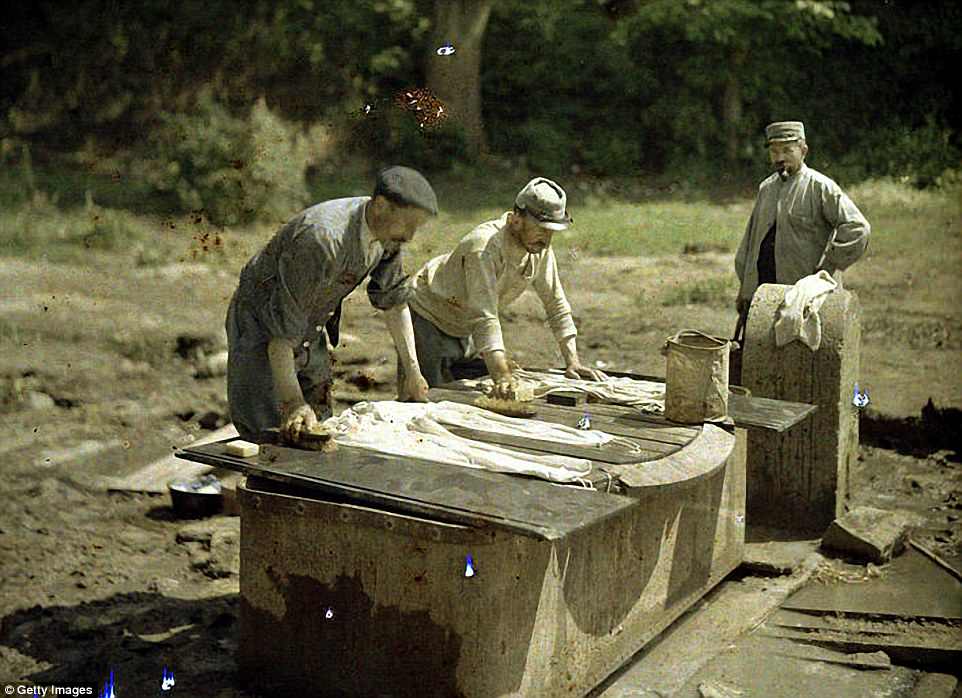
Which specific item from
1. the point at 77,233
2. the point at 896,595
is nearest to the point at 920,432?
the point at 896,595

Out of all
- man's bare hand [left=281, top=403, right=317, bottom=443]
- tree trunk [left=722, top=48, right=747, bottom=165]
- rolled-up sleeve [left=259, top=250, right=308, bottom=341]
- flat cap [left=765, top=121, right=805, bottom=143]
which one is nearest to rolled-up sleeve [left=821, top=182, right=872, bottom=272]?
flat cap [left=765, top=121, right=805, bottom=143]

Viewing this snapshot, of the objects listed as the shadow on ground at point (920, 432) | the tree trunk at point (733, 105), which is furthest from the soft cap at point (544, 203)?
the tree trunk at point (733, 105)

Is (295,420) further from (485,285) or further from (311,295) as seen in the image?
(485,285)

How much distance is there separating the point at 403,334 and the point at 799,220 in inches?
106

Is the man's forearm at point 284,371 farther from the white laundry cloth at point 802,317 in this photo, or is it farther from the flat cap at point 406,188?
the white laundry cloth at point 802,317

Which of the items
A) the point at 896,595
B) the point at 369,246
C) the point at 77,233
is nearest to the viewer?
the point at 369,246

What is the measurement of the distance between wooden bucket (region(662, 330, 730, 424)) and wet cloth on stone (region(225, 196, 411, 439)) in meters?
1.11

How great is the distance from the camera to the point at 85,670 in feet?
14.5

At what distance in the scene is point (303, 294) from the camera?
432 centimetres

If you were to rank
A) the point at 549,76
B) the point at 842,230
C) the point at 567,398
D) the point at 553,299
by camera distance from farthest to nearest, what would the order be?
the point at 549,76 < the point at 842,230 < the point at 553,299 < the point at 567,398

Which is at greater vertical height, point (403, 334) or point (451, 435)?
point (403, 334)

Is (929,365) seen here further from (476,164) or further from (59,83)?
(59,83)

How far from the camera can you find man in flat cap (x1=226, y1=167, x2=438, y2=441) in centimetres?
423

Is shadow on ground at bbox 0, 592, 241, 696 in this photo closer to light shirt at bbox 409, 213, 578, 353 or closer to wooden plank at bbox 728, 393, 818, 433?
light shirt at bbox 409, 213, 578, 353
